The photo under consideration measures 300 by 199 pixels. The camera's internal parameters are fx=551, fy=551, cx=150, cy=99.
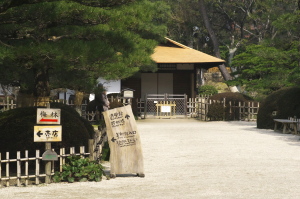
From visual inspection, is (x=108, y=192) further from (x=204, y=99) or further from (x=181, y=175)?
(x=204, y=99)

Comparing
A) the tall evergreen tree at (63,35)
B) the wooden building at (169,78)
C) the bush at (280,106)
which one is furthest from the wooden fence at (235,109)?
the tall evergreen tree at (63,35)

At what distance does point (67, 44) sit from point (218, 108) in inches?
721

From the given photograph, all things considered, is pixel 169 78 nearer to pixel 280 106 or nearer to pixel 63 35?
pixel 280 106

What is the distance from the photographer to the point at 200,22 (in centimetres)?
4819

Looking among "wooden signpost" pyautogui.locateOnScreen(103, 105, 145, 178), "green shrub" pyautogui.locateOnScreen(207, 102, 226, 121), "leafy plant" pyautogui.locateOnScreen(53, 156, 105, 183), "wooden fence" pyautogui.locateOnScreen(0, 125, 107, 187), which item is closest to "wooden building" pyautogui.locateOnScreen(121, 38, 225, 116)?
"green shrub" pyautogui.locateOnScreen(207, 102, 226, 121)

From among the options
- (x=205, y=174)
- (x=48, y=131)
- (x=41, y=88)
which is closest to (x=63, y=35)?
(x=41, y=88)

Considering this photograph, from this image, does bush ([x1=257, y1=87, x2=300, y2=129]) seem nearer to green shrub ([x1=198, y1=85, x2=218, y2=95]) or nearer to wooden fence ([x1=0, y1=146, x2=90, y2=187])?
wooden fence ([x1=0, y1=146, x2=90, y2=187])

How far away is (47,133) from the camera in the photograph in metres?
10.0

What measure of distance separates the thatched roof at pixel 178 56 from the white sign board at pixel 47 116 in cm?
2025

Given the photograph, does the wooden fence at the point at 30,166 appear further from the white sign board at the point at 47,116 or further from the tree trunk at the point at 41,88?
the tree trunk at the point at 41,88

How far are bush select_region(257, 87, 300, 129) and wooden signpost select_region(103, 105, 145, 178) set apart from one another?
39.6 ft

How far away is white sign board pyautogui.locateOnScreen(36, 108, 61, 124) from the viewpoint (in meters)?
9.98

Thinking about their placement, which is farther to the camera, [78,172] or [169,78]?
[169,78]

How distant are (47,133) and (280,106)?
13733 millimetres
